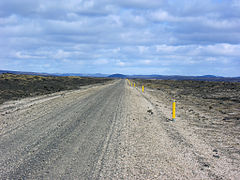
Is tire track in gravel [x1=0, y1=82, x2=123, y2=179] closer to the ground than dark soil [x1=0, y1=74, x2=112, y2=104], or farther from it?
closer to the ground

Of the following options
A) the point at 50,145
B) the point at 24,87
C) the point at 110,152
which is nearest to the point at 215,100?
the point at 110,152

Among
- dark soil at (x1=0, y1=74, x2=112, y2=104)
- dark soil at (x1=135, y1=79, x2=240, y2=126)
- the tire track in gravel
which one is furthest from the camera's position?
dark soil at (x1=0, y1=74, x2=112, y2=104)

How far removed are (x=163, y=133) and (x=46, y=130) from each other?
526 cm

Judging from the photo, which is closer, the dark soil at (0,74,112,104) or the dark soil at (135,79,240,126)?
the dark soil at (135,79,240,126)

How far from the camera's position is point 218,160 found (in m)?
6.57

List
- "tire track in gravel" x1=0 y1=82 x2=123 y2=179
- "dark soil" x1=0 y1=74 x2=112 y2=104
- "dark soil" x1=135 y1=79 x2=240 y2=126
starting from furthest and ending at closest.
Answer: "dark soil" x1=0 y1=74 x2=112 y2=104 < "dark soil" x1=135 y1=79 x2=240 y2=126 < "tire track in gravel" x1=0 y1=82 x2=123 y2=179

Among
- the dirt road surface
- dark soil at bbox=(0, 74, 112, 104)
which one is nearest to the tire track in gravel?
the dirt road surface

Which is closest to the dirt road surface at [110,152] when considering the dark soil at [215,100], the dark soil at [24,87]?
the dark soil at [215,100]

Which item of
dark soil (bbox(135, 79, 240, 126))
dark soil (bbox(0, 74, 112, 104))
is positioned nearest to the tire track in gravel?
dark soil (bbox(135, 79, 240, 126))

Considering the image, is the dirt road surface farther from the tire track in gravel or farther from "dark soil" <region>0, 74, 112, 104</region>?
"dark soil" <region>0, 74, 112, 104</region>

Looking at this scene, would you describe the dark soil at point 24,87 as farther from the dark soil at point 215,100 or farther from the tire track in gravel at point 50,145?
the dark soil at point 215,100

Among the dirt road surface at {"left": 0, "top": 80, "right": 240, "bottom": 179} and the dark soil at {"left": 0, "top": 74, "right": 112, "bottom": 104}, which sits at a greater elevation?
the dark soil at {"left": 0, "top": 74, "right": 112, "bottom": 104}

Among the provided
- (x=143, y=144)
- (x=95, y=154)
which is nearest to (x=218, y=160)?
(x=143, y=144)

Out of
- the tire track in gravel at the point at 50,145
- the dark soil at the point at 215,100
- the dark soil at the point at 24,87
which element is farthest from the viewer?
the dark soil at the point at 24,87
